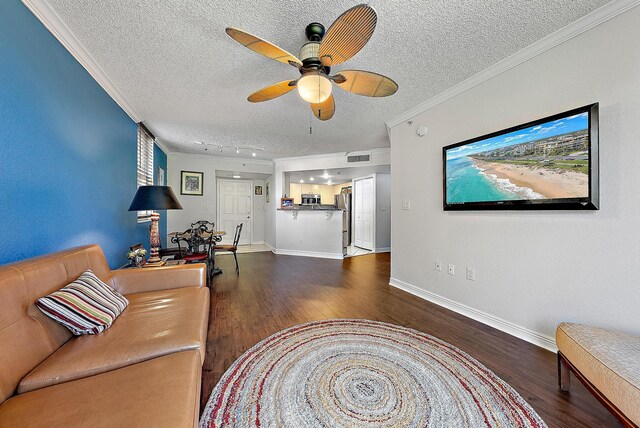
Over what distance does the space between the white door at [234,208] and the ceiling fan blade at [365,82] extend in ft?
19.1

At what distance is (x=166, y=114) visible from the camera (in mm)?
3168

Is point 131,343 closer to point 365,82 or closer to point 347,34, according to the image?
point 347,34

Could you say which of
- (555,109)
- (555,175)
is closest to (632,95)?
(555,109)

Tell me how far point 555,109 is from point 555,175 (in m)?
0.52

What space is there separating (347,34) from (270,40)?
2.66 feet

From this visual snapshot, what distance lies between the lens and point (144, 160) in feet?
12.1

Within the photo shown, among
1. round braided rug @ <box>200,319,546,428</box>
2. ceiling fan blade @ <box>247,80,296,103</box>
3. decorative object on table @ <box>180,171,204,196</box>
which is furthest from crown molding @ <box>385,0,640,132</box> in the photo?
decorative object on table @ <box>180,171,204,196</box>

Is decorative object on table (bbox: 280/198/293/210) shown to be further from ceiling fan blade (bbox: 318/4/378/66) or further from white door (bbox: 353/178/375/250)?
ceiling fan blade (bbox: 318/4/378/66)

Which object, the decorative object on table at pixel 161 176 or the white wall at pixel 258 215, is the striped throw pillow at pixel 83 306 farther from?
the white wall at pixel 258 215

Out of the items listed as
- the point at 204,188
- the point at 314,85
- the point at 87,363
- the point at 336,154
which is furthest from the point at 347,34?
the point at 204,188

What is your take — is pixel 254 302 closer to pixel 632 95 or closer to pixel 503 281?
pixel 503 281

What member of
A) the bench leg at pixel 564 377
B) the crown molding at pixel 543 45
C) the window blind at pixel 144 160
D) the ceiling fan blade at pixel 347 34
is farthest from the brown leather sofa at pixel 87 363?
the crown molding at pixel 543 45

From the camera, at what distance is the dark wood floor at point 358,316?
1365mm

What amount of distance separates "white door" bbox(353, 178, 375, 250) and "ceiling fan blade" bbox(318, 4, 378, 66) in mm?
5018
